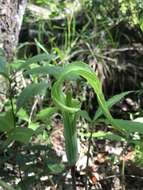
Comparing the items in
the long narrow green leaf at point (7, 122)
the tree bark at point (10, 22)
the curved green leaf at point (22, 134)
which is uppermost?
the tree bark at point (10, 22)

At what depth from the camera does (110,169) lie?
224 centimetres

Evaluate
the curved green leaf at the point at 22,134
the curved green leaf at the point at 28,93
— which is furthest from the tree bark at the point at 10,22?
the curved green leaf at the point at 22,134

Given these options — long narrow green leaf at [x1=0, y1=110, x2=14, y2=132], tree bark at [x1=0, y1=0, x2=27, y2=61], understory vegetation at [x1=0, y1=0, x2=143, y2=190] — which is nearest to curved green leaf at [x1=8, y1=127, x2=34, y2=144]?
long narrow green leaf at [x1=0, y1=110, x2=14, y2=132]

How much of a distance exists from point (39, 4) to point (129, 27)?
852mm

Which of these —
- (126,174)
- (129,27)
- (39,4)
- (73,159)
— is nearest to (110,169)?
(126,174)

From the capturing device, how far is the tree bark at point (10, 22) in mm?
2172

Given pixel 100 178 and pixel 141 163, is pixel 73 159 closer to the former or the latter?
Result: pixel 141 163

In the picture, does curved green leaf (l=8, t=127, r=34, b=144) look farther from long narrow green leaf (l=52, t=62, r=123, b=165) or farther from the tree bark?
the tree bark

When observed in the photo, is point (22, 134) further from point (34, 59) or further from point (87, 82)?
point (87, 82)

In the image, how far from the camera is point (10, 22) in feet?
7.26

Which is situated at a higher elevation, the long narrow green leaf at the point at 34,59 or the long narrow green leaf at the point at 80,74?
the long narrow green leaf at the point at 34,59

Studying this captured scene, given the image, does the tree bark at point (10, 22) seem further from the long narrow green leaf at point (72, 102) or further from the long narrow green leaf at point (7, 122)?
the long narrow green leaf at point (72, 102)

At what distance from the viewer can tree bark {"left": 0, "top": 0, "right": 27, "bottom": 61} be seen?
2172 millimetres

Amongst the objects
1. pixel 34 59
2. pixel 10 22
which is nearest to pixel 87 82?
pixel 10 22
